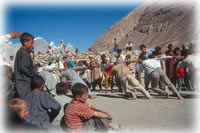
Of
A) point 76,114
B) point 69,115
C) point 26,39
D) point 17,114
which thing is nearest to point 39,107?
point 17,114

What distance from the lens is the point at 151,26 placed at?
46500 mm

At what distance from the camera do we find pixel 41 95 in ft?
9.77

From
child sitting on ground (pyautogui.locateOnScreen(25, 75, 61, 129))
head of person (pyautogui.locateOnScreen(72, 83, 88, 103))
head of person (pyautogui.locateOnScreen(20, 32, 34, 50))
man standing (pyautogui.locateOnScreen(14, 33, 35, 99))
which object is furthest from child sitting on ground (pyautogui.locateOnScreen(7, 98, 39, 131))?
head of person (pyautogui.locateOnScreen(20, 32, 34, 50))

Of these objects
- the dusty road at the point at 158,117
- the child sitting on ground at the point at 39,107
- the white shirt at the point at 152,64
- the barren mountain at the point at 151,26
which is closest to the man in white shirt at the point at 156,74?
the white shirt at the point at 152,64

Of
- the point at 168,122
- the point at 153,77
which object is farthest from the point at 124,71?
the point at 168,122

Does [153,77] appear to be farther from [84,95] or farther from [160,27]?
[160,27]

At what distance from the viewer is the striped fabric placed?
2.81 meters

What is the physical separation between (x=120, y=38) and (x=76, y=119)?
51718 millimetres

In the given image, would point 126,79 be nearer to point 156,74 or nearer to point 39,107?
point 156,74

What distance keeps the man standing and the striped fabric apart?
962 millimetres

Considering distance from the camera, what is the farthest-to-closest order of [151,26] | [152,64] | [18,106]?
[151,26]
[152,64]
[18,106]

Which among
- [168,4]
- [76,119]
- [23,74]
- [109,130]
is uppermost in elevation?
[168,4]

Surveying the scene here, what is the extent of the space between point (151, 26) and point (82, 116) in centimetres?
4704

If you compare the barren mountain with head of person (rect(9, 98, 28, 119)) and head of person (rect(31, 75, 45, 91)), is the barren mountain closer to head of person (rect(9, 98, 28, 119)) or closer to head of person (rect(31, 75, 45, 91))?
head of person (rect(31, 75, 45, 91))
